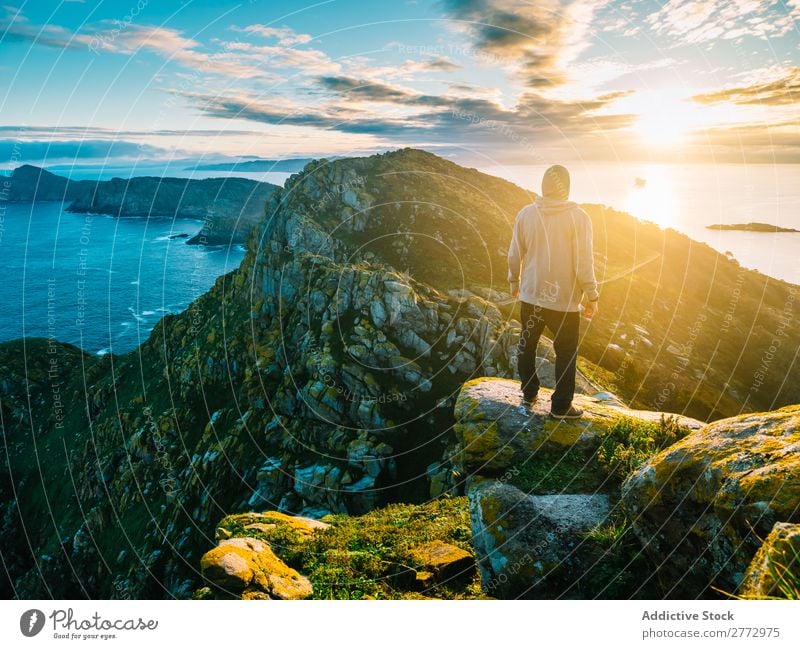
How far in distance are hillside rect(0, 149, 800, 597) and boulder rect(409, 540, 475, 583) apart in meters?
7.48

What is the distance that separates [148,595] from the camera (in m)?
31.4

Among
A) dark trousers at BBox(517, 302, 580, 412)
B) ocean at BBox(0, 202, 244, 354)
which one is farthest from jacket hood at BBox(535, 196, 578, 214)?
ocean at BBox(0, 202, 244, 354)

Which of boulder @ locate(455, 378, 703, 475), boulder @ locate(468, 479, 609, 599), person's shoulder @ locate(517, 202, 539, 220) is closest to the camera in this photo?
boulder @ locate(468, 479, 609, 599)

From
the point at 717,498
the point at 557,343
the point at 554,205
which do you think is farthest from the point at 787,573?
the point at 554,205

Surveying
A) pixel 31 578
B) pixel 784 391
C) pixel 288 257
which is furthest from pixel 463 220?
pixel 31 578

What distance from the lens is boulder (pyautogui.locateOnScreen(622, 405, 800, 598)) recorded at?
18.2 ft

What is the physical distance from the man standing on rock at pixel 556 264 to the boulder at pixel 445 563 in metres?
4.70

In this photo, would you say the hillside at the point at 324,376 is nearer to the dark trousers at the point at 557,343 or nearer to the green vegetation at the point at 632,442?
the dark trousers at the point at 557,343

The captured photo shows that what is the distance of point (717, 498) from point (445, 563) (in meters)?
5.18

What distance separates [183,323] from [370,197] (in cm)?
3586

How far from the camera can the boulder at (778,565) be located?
4844mm

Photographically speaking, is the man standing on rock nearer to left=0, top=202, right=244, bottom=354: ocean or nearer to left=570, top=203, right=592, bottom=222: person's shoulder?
left=570, top=203, right=592, bottom=222: person's shoulder

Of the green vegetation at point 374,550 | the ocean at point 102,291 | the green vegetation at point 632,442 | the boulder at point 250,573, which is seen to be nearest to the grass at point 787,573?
the green vegetation at point 632,442

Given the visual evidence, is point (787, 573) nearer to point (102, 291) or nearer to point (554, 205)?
point (554, 205)
